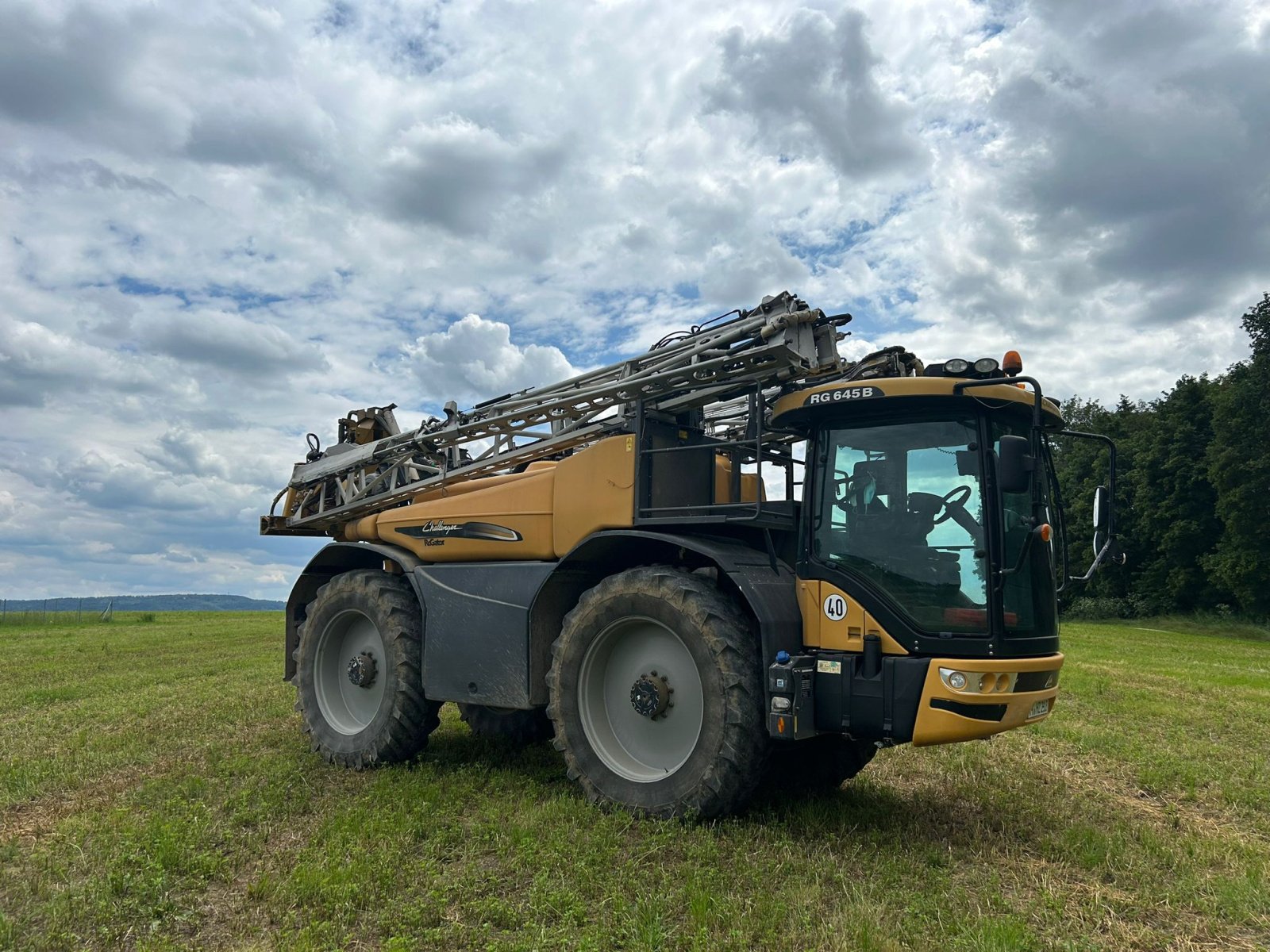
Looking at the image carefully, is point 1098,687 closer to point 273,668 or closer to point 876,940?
point 876,940

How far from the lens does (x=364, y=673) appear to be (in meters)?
8.66

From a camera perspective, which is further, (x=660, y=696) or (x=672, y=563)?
(x=672, y=563)

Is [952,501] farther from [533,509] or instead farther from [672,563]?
[533,509]

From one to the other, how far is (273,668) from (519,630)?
10.8 m

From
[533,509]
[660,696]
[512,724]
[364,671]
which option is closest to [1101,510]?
[660,696]

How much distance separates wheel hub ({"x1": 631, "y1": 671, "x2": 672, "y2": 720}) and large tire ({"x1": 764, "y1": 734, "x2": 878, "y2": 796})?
4.03 ft

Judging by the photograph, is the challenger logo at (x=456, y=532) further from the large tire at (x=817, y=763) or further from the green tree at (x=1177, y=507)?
the green tree at (x=1177, y=507)

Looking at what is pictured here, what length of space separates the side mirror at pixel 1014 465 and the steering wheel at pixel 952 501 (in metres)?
0.37

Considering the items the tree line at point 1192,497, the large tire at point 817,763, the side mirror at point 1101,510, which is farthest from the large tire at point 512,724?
the tree line at point 1192,497

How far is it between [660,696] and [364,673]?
11.4ft

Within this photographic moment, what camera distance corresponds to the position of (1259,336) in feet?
126

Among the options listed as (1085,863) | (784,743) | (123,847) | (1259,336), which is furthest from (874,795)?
(1259,336)

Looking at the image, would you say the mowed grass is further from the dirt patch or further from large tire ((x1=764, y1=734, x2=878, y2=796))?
large tire ((x1=764, y1=734, x2=878, y2=796))

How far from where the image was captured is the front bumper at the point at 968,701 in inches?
221
